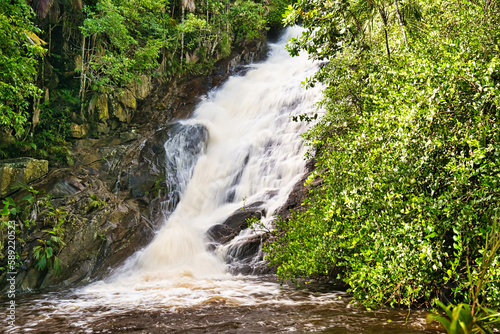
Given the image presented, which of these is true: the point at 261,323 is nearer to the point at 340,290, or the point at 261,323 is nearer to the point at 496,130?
the point at 340,290

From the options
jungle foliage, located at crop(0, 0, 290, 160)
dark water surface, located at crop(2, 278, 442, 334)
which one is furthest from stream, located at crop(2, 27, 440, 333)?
jungle foliage, located at crop(0, 0, 290, 160)

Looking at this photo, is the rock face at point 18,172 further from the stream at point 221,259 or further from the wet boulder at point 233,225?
the wet boulder at point 233,225

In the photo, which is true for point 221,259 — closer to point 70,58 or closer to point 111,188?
point 111,188

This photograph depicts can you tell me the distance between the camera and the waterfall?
32.3 ft

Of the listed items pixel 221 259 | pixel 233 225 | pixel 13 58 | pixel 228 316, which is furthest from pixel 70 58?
pixel 228 316

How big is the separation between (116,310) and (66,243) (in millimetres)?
4781

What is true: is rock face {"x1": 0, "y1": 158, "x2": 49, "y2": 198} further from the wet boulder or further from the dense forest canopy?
the wet boulder

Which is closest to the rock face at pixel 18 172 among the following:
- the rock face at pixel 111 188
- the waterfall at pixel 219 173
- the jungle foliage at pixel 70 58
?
the rock face at pixel 111 188

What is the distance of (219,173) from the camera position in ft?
47.9

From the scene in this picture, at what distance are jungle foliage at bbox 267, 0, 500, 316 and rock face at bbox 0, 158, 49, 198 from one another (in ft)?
31.7

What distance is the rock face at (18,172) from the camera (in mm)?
10609

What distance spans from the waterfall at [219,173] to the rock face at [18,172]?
179 inches

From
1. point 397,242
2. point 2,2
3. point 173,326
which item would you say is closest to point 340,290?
point 397,242

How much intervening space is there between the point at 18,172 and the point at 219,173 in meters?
7.42
